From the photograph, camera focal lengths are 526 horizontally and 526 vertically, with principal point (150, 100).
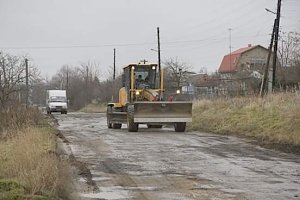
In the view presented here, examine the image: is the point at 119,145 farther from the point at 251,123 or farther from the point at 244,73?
the point at 244,73

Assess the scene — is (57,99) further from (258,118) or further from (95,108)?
(258,118)

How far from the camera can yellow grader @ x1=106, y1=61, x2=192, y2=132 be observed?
2384 cm

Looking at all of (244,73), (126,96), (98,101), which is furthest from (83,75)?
(126,96)

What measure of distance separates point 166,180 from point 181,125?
47.8ft

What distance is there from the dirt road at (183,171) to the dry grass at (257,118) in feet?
6.18

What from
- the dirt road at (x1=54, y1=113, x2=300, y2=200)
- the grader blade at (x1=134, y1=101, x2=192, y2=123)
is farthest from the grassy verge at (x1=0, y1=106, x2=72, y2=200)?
the grader blade at (x1=134, y1=101, x2=192, y2=123)

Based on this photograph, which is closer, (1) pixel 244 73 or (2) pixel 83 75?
(1) pixel 244 73

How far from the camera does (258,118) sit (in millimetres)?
22547

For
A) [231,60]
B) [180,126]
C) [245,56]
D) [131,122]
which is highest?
[245,56]

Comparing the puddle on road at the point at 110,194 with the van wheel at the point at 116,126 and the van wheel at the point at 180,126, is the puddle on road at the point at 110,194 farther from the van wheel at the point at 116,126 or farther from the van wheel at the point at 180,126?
the van wheel at the point at 116,126

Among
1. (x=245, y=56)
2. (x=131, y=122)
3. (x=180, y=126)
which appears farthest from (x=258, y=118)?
(x=245, y=56)

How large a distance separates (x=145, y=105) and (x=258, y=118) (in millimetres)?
5042

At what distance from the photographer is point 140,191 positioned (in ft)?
29.7

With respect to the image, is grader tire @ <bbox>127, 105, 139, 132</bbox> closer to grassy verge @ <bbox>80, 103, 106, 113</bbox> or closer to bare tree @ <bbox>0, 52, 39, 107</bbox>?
bare tree @ <bbox>0, 52, 39, 107</bbox>
